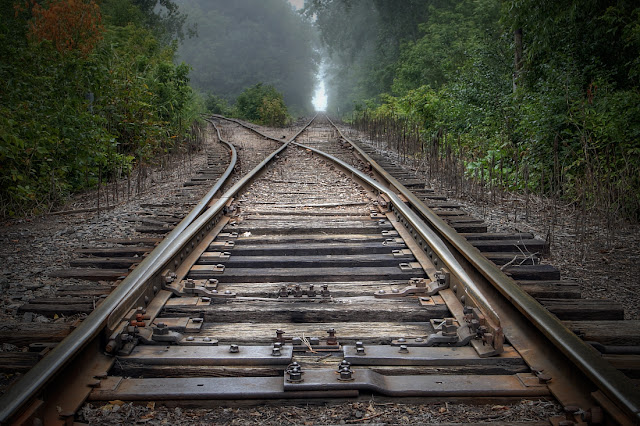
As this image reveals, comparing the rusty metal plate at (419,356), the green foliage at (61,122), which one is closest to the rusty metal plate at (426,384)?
the rusty metal plate at (419,356)

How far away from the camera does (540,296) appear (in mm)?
2869

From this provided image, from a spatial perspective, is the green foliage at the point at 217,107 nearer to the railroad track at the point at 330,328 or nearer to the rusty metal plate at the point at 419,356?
the railroad track at the point at 330,328

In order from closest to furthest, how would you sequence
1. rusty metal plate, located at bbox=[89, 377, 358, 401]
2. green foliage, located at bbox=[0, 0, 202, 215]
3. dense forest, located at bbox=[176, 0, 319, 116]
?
rusty metal plate, located at bbox=[89, 377, 358, 401], green foliage, located at bbox=[0, 0, 202, 215], dense forest, located at bbox=[176, 0, 319, 116]

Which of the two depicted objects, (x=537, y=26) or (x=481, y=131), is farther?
(x=481, y=131)

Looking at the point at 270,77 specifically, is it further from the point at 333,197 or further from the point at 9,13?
the point at 333,197

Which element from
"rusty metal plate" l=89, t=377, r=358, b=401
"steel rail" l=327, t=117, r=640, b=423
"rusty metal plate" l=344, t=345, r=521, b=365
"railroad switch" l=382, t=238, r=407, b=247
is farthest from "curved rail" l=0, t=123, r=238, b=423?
"steel rail" l=327, t=117, r=640, b=423

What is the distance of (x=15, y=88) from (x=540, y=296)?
644cm

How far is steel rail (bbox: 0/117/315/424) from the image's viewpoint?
5.39ft

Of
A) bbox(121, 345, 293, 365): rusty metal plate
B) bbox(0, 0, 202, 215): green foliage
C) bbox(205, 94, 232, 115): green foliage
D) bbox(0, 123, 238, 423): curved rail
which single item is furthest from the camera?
bbox(205, 94, 232, 115): green foliage

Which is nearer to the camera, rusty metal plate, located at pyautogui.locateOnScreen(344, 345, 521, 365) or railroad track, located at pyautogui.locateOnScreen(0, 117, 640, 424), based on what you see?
railroad track, located at pyautogui.locateOnScreen(0, 117, 640, 424)

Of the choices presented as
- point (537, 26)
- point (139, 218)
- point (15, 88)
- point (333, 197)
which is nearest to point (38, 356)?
point (139, 218)

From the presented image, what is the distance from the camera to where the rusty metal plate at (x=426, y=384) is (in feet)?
6.47

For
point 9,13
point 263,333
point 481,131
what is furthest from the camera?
point 9,13

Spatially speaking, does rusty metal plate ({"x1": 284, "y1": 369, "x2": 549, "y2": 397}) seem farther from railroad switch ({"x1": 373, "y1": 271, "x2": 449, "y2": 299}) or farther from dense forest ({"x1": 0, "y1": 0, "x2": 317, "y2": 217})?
dense forest ({"x1": 0, "y1": 0, "x2": 317, "y2": 217})
